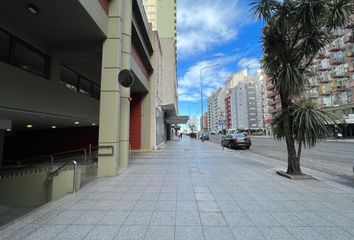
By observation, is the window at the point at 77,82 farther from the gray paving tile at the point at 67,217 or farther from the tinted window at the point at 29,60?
the gray paving tile at the point at 67,217

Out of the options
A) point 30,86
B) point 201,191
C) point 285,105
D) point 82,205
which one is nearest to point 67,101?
point 30,86

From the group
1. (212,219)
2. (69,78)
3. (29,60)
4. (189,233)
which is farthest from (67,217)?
(69,78)


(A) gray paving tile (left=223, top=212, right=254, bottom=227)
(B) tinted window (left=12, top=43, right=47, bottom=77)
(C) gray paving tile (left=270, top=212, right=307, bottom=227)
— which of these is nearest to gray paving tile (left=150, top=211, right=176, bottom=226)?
(A) gray paving tile (left=223, top=212, right=254, bottom=227)

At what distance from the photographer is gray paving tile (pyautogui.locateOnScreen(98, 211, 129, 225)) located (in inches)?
152

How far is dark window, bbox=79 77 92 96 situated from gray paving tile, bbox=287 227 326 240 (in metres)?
12.5

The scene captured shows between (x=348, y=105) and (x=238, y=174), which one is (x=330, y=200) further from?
(x=348, y=105)

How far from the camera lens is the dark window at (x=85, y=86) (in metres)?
13.2

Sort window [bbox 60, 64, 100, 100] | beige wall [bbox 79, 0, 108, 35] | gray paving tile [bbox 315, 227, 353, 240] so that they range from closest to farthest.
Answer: gray paving tile [bbox 315, 227, 353, 240], beige wall [bbox 79, 0, 108, 35], window [bbox 60, 64, 100, 100]

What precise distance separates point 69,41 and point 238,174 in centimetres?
855

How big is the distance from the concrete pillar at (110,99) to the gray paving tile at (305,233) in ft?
20.3

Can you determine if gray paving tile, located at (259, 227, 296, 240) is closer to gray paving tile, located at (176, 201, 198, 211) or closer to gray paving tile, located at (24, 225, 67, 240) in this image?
gray paving tile, located at (176, 201, 198, 211)

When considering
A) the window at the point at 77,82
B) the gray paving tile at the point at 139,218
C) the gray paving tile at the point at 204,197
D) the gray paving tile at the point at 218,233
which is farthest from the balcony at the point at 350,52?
the gray paving tile at the point at 139,218

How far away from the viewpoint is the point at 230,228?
360 centimetres

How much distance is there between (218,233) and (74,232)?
7.46 feet
